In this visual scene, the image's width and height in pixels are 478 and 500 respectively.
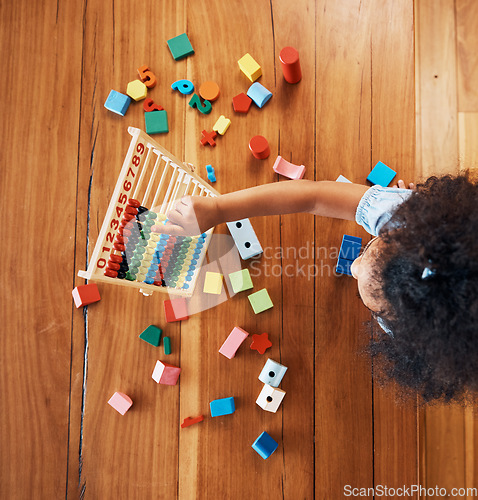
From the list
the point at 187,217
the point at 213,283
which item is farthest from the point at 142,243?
the point at 213,283

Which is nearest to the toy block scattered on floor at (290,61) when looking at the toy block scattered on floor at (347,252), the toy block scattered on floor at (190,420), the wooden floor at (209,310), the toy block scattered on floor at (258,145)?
the wooden floor at (209,310)

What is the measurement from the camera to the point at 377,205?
687mm

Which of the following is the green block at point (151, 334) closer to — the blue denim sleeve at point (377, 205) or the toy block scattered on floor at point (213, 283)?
the toy block scattered on floor at point (213, 283)

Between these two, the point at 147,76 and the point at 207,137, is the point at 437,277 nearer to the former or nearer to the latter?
the point at 207,137

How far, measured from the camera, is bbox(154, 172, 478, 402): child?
1.56 feet

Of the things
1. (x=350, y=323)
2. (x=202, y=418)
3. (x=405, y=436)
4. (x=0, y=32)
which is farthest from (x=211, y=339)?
(x=0, y=32)

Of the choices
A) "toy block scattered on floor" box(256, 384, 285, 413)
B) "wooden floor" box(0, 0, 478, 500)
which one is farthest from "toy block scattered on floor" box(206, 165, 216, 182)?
"toy block scattered on floor" box(256, 384, 285, 413)

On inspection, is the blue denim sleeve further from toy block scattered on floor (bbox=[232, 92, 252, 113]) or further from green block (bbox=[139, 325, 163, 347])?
green block (bbox=[139, 325, 163, 347])

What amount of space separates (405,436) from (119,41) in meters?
1.07

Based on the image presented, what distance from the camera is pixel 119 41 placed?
935mm

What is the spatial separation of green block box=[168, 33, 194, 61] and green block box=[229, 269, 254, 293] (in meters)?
0.50

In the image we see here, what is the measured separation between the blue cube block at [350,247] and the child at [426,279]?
6.9 inches

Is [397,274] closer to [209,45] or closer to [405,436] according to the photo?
[405,436]

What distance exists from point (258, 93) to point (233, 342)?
1.76 ft
